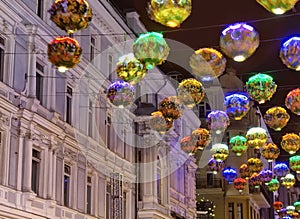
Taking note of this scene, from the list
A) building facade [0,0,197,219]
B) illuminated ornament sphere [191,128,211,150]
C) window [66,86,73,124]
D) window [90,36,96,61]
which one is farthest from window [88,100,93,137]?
illuminated ornament sphere [191,128,211,150]

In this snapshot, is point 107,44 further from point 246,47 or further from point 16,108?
point 246,47

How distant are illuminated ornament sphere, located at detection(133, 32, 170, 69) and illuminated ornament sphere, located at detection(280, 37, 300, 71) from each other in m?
2.06

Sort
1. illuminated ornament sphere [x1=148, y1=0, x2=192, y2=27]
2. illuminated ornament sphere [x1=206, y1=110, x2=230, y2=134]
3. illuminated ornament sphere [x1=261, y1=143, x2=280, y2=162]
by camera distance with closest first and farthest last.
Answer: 1. illuminated ornament sphere [x1=148, y1=0, x2=192, y2=27]
2. illuminated ornament sphere [x1=206, y1=110, x2=230, y2=134]
3. illuminated ornament sphere [x1=261, y1=143, x2=280, y2=162]

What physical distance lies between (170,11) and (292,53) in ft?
9.08

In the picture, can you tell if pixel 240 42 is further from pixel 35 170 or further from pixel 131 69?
pixel 35 170

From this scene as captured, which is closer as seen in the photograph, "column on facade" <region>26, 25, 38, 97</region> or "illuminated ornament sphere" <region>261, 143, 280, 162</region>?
"illuminated ornament sphere" <region>261, 143, 280, 162</region>

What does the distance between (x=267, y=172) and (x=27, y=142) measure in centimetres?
757

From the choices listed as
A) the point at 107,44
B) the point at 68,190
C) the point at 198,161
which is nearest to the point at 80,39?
the point at 107,44

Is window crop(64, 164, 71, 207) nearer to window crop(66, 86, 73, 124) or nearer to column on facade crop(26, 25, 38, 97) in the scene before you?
window crop(66, 86, 73, 124)

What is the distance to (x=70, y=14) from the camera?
32.9 feet

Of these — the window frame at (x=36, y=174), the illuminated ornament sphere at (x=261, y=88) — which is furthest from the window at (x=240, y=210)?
the illuminated ornament sphere at (x=261, y=88)

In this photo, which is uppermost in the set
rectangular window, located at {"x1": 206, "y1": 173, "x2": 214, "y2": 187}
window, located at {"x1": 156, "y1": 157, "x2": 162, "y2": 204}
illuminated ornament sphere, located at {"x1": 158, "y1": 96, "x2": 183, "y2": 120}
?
rectangular window, located at {"x1": 206, "y1": 173, "x2": 214, "y2": 187}

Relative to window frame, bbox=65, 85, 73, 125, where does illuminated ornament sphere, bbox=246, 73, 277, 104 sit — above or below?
below

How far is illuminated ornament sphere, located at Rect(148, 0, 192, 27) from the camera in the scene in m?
9.43
